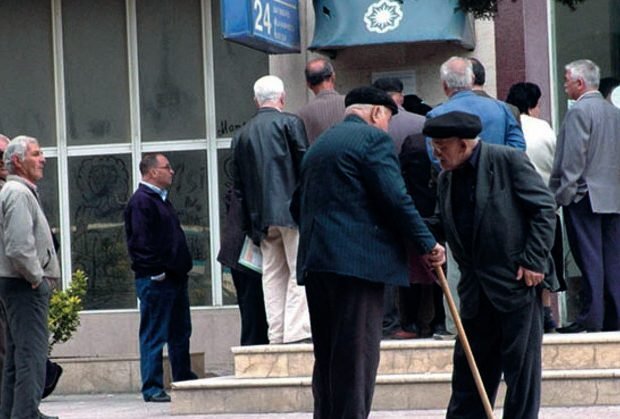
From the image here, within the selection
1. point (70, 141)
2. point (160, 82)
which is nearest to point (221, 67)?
point (160, 82)

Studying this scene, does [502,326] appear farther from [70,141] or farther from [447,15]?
[70,141]

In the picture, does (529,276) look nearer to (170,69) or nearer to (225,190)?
(225,190)

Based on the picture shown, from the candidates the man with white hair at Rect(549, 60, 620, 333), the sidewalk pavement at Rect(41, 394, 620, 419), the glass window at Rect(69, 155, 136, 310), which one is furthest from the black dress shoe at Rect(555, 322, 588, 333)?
the glass window at Rect(69, 155, 136, 310)

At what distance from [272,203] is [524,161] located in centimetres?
366

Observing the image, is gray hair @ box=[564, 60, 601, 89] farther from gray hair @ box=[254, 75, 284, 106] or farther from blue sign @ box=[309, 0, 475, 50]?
gray hair @ box=[254, 75, 284, 106]

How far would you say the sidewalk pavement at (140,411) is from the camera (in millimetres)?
10562

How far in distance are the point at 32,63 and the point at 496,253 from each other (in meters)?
8.68

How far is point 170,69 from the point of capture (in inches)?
629

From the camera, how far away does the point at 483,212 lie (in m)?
8.62

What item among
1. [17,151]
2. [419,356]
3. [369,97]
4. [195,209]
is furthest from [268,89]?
[195,209]

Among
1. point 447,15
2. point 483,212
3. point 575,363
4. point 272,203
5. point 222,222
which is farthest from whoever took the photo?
point 222,222

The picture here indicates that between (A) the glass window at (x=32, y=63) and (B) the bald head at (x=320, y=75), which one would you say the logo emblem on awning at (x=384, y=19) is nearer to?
(B) the bald head at (x=320, y=75)

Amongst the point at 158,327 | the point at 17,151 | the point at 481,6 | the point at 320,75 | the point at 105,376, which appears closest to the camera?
the point at 481,6

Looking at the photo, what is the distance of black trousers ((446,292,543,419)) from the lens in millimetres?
8602
